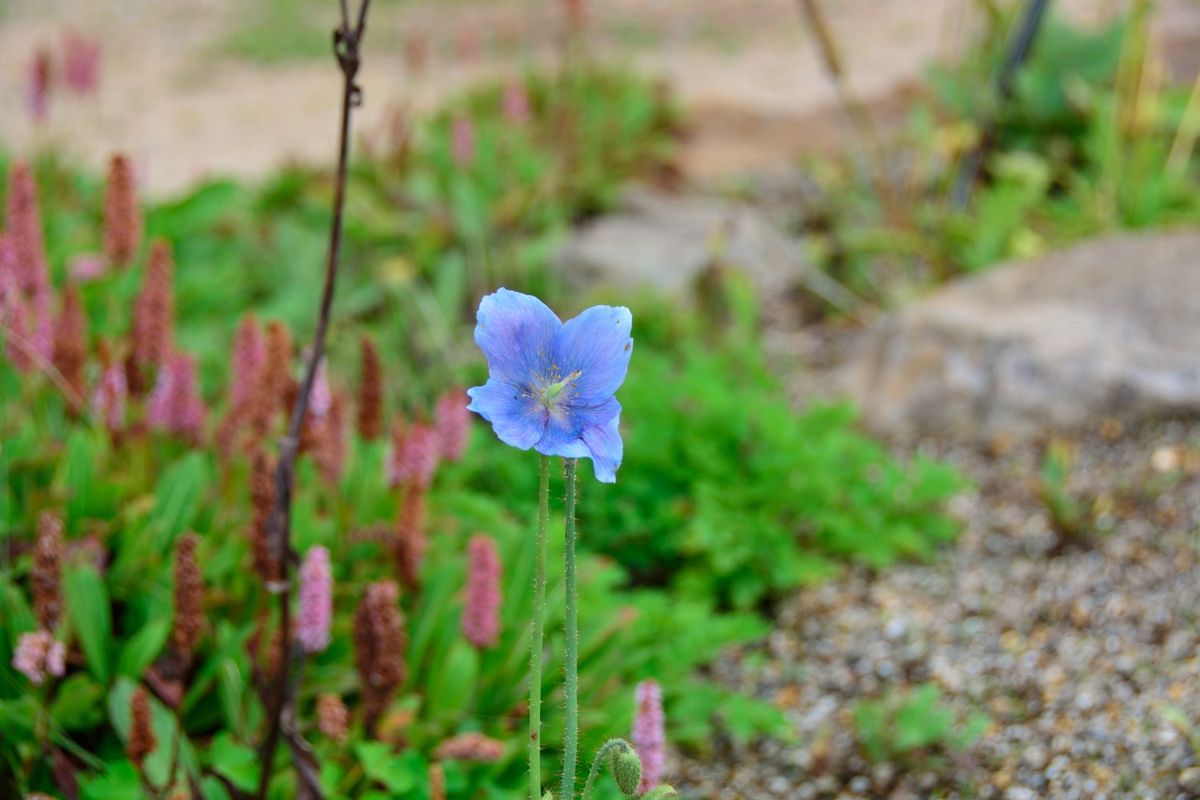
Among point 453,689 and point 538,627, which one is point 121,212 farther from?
point 538,627

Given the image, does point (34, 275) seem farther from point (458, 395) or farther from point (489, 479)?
point (489, 479)

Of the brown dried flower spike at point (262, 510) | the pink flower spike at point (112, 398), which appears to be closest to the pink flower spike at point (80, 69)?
the pink flower spike at point (112, 398)

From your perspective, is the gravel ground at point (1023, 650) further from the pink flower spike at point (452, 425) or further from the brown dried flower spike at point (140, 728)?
the brown dried flower spike at point (140, 728)

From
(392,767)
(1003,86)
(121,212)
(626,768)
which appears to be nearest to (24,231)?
(121,212)

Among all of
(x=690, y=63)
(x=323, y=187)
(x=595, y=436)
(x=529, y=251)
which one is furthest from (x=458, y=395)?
(x=690, y=63)

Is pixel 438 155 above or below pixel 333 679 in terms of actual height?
above

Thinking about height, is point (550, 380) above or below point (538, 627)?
above

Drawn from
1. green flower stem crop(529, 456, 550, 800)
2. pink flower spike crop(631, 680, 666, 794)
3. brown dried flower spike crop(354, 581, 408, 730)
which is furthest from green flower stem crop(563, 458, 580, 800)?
brown dried flower spike crop(354, 581, 408, 730)
